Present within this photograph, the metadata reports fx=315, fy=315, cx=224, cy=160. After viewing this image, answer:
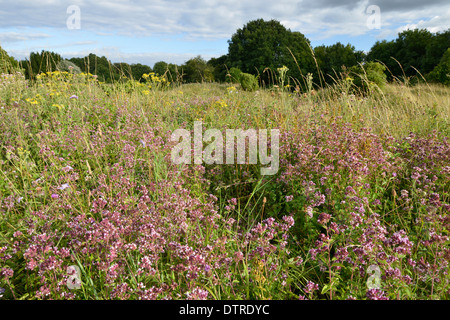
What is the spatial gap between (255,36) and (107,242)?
3722 centimetres

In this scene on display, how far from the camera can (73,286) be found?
1896 mm

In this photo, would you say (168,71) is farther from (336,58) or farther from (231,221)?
(336,58)

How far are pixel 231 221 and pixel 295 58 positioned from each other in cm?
1371

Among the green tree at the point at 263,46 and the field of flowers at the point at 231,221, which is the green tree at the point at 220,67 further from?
the field of flowers at the point at 231,221

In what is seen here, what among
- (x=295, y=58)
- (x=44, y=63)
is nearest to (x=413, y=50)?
(x=295, y=58)

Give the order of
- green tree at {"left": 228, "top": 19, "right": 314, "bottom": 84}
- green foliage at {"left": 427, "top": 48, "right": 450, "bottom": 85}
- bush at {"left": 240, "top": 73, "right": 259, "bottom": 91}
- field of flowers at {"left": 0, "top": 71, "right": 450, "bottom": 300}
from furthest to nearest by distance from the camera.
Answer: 1. green tree at {"left": 228, "top": 19, "right": 314, "bottom": 84}
2. bush at {"left": 240, "top": 73, "right": 259, "bottom": 91}
3. green foliage at {"left": 427, "top": 48, "right": 450, "bottom": 85}
4. field of flowers at {"left": 0, "top": 71, "right": 450, "bottom": 300}

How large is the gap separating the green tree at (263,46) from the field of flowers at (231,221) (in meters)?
28.4

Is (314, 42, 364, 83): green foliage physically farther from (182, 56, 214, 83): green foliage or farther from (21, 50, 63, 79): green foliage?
(21, 50, 63, 79): green foliage

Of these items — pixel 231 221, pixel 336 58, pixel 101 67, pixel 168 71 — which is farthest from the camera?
pixel 336 58

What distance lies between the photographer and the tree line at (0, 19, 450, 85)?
15.8 metres

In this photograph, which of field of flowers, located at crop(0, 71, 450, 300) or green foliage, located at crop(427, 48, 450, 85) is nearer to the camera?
field of flowers, located at crop(0, 71, 450, 300)

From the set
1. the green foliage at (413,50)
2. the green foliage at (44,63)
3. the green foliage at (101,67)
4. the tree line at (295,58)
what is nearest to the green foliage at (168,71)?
the tree line at (295,58)

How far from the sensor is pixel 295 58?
1466 cm

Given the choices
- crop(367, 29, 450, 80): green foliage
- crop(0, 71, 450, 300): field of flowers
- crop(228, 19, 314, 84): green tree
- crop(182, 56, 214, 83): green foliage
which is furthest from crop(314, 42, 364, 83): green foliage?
crop(0, 71, 450, 300): field of flowers
